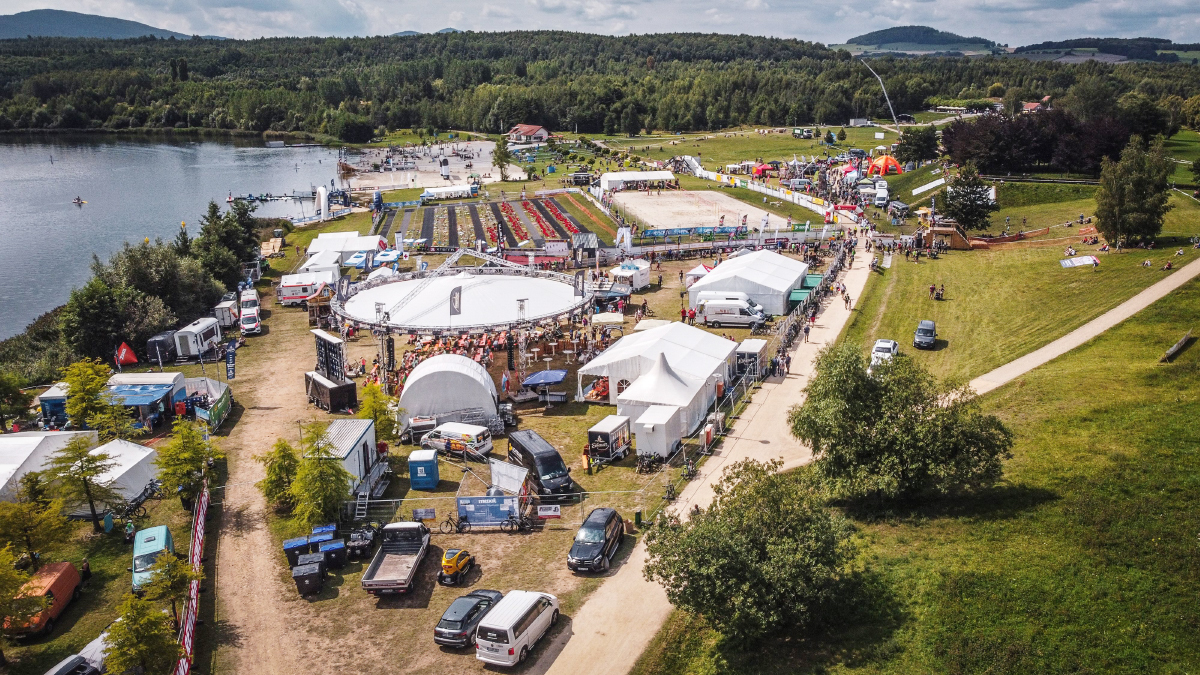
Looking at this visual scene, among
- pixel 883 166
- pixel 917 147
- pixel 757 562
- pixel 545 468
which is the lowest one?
pixel 545 468

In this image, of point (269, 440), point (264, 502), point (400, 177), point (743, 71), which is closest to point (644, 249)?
point (269, 440)

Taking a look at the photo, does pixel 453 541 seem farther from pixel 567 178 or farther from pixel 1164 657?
pixel 567 178

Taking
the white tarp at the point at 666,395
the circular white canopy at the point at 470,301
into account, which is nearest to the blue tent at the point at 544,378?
the circular white canopy at the point at 470,301

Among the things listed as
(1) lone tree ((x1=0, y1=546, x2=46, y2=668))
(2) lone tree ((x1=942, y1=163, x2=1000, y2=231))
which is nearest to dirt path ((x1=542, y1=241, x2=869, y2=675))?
(1) lone tree ((x1=0, y1=546, x2=46, y2=668))

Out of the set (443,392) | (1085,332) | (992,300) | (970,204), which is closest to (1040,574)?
(443,392)

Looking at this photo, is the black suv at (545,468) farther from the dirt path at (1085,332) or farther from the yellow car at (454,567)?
the dirt path at (1085,332)

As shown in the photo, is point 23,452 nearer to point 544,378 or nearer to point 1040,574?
point 544,378
